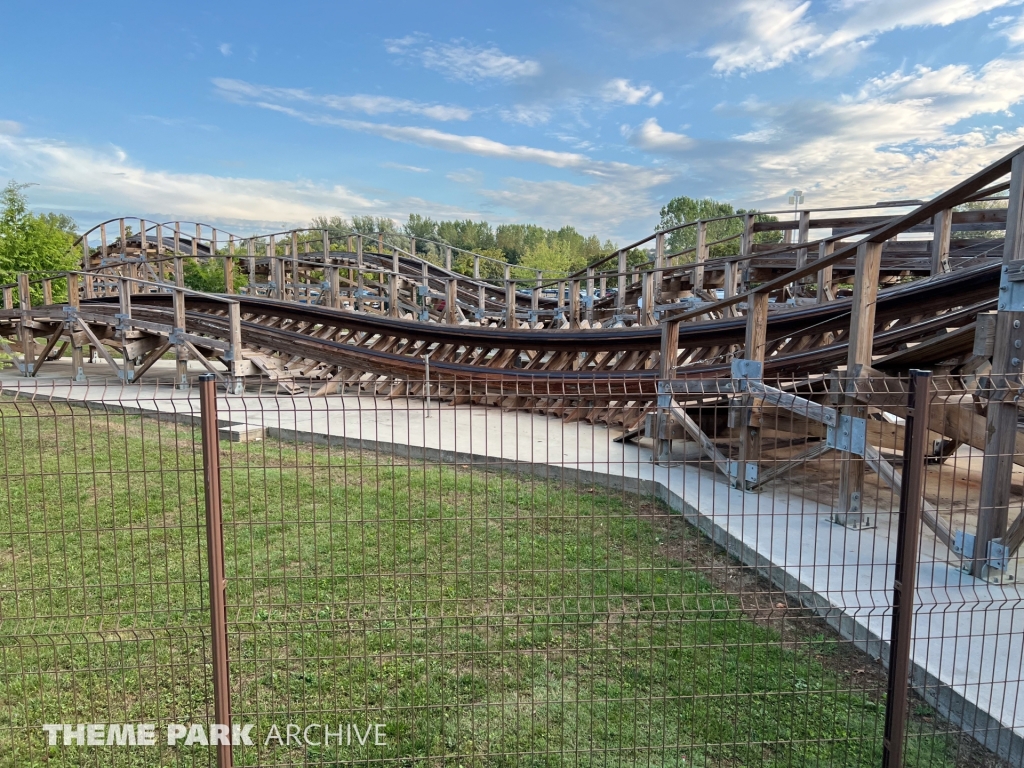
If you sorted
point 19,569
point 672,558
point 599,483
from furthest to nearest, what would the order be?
point 599,483
point 672,558
point 19,569

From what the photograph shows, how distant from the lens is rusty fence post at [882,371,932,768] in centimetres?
250

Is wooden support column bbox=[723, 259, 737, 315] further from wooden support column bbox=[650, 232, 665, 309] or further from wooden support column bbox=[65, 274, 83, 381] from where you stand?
wooden support column bbox=[65, 274, 83, 381]

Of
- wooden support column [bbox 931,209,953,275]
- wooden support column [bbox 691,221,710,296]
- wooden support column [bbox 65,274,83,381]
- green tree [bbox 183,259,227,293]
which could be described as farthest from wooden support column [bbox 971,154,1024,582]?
green tree [bbox 183,259,227,293]

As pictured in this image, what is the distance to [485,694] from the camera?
3.16 metres

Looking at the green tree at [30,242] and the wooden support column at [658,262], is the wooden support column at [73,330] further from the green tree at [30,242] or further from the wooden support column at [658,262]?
the wooden support column at [658,262]

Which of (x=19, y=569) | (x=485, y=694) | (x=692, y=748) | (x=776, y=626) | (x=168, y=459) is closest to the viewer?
(x=692, y=748)

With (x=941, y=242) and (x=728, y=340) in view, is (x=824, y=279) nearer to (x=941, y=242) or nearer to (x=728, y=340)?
(x=941, y=242)

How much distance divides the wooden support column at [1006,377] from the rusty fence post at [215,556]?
387 cm

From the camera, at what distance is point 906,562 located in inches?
100

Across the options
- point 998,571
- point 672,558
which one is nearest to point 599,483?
point 672,558

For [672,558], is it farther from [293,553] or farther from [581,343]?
[581,343]

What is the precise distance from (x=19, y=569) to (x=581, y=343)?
24.7 ft

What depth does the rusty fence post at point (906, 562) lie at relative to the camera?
8.21 feet

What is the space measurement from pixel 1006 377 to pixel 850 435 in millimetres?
1129
